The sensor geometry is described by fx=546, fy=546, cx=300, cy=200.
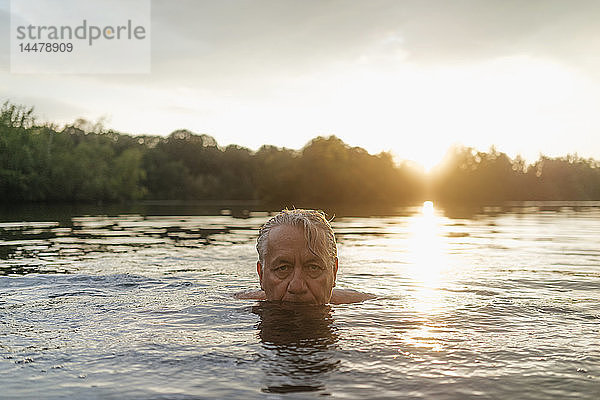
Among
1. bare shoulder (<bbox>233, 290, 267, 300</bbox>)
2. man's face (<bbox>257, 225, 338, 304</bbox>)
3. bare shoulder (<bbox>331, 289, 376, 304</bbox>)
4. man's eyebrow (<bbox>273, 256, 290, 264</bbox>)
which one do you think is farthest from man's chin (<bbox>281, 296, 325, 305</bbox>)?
bare shoulder (<bbox>233, 290, 267, 300</bbox>)

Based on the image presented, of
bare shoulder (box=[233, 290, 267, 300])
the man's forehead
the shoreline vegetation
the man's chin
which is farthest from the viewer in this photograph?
the shoreline vegetation

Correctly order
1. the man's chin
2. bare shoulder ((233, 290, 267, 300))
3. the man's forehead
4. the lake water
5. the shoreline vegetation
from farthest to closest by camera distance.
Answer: the shoreline vegetation < bare shoulder ((233, 290, 267, 300)) < the man's chin < the man's forehead < the lake water

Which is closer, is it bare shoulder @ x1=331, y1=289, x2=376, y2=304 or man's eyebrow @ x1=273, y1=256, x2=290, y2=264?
man's eyebrow @ x1=273, y1=256, x2=290, y2=264

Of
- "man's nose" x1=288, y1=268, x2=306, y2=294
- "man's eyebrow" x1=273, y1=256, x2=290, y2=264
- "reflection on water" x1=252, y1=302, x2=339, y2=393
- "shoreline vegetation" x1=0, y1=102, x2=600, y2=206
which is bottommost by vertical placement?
"reflection on water" x1=252, y1=302, x2=339, y2=393

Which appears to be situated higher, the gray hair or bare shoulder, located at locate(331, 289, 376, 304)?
the gray hair

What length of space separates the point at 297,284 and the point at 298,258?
275mm

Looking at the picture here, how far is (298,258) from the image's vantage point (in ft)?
Answer: 18.4

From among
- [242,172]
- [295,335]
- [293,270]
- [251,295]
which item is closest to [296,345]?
[295,335]

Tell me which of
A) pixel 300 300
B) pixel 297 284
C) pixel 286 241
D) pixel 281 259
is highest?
pixel 286 241

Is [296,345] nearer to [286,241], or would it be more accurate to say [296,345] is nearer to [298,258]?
[298,258]

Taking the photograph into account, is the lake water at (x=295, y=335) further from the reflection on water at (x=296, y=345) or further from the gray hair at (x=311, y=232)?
the gray hair at (x=311, y=232)

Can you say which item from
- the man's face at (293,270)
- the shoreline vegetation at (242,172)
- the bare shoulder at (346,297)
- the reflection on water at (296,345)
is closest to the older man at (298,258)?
the man's face at (293,270)

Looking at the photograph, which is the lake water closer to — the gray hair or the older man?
the older man

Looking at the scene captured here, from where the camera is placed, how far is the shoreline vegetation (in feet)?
213
